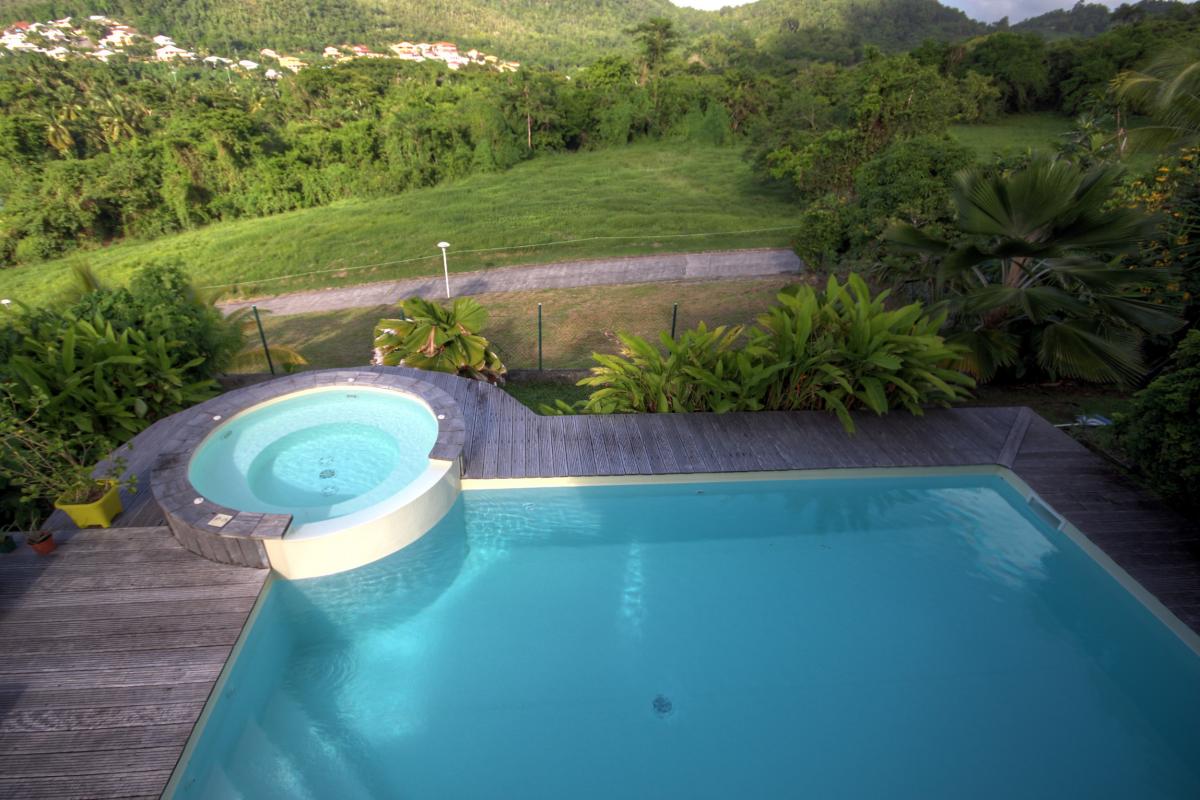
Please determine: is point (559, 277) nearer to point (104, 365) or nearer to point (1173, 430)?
point (104, 365)

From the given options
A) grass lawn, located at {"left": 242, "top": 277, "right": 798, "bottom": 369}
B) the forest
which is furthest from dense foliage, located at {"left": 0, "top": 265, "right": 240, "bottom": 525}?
the forest

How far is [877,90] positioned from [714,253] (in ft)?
23.5

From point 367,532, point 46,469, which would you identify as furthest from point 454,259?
point 367,532

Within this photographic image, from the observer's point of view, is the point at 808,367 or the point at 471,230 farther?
the point at 471,230

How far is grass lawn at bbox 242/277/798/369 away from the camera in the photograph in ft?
35.1

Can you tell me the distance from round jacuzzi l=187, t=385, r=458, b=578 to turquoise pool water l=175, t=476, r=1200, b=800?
0.25 meters

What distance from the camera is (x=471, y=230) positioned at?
20.4 meters

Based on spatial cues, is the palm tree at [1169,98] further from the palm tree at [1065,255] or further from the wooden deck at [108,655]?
the wooden deck at [108,655]

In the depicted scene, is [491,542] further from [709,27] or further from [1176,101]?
[709,27]

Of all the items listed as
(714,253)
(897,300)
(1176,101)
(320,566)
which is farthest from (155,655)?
(714,253)

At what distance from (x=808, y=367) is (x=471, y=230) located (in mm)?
16420

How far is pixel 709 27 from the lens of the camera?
3617 inches

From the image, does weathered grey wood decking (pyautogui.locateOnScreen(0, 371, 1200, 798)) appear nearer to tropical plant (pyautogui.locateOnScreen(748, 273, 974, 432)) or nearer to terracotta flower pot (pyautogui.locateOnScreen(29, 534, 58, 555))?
terracotta flower pot (pyautogui.locateOnScreen(29, 534, 58, 555))

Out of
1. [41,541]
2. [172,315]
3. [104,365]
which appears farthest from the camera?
[172,315]
